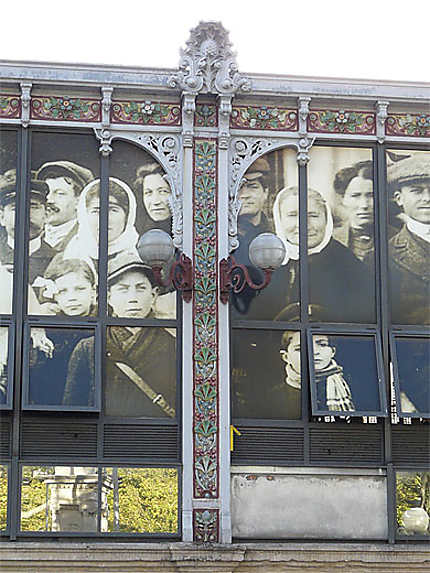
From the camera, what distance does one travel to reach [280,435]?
1623cm

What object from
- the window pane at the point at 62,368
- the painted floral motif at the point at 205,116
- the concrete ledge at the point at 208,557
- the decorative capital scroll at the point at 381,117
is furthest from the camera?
the decorative capital scroll at the point at 381,117

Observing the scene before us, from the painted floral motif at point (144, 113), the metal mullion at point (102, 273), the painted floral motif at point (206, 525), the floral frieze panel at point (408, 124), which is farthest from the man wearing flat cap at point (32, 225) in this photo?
the floral frieze panel at point (408, 124)

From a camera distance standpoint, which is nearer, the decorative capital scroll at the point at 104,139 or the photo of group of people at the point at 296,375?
the photo of group of people at the point at 296,375

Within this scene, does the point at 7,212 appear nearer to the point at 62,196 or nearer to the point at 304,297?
the point at 62,196

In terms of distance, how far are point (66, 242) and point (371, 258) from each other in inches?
158

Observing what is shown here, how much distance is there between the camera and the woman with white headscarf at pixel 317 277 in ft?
54.5

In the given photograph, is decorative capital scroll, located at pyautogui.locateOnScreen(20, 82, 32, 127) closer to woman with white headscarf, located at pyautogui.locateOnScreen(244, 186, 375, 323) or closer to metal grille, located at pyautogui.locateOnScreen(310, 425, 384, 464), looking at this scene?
woman with white headscarf, located at pyautogui.locateOnScreen(244, 186, 375, 323)

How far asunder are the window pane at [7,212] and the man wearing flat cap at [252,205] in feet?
9.52

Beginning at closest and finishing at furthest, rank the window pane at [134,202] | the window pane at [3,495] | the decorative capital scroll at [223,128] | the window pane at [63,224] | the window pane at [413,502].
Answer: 1. the window pane at [3,495]
2. the window pane at [413,502]
3. the window pane at [63,224]
4. the window pane at [134,202]
5. the decorative capital scroll at [223,128]

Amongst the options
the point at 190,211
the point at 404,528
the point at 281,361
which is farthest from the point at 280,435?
the point at 190,211

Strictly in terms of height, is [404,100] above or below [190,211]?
above

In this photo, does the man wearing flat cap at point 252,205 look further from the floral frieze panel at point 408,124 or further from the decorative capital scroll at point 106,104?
the decorative capital scroll at point 106,104

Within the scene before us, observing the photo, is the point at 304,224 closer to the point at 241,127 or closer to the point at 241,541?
the point at 241,127

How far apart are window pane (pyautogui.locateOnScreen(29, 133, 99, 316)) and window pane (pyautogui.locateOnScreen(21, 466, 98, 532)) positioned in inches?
78.9
